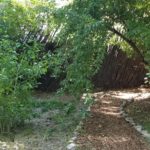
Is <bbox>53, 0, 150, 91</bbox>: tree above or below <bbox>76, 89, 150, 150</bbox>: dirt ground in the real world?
above

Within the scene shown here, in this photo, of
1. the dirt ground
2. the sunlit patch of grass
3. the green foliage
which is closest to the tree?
the green foliage

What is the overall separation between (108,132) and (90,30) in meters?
1.67

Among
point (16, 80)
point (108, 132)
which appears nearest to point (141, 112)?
point (108, 132)

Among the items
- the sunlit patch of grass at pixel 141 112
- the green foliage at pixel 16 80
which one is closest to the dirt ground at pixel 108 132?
the sunlit patch of grass at pixel 141 112

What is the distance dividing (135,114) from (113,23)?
6.21ft

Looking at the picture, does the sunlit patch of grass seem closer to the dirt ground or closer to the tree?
the dirt ground

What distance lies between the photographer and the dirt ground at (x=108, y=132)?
21.7 feet

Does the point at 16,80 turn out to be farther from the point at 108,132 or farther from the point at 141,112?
the point at 141,112

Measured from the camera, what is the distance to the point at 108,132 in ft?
24.3

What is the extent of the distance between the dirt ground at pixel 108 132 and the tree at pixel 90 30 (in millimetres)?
763

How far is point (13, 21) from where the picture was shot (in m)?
11.3

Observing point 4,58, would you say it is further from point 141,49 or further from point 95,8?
point 141,49

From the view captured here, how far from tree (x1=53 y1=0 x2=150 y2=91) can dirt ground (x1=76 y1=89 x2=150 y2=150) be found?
30.0 inches

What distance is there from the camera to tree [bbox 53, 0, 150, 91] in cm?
745
